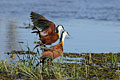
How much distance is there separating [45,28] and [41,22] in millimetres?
234

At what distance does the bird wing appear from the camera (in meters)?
8.15

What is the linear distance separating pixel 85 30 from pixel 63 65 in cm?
704

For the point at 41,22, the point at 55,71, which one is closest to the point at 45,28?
the point at 41,22

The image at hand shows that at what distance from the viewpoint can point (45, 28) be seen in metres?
8.36

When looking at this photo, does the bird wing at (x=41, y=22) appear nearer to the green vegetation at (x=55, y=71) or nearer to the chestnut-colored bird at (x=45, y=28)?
the chestnut-colored bird at (x=45, y=28)

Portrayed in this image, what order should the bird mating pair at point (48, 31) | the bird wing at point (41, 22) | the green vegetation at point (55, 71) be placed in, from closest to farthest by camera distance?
the green vegetation at point (55, 71), the bird mating pair at point (48, 31), the bird wing at point (41, 22)

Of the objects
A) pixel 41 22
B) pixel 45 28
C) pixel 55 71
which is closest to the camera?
pixel 55 71

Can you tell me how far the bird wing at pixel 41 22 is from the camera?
26.7 feet

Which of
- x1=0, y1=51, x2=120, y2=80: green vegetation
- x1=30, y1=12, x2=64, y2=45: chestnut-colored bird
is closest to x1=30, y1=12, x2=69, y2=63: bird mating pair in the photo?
x1=30, y1=12, x2=64, y2=45: chestnut-colored bird

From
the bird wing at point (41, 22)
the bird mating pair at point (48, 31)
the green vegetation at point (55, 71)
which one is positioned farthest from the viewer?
the bird wing at point (41, 22)

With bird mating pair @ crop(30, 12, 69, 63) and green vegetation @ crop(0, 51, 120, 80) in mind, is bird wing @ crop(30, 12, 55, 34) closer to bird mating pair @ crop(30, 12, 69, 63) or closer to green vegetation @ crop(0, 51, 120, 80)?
bird mating pair @ crop(30, 12, 69, 63)

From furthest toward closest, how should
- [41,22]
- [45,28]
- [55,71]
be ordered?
[45,28] < [41,22] < [55,71]

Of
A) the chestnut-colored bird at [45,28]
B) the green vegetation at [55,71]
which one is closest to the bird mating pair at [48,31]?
the chestnut-colored bird at [45,28]

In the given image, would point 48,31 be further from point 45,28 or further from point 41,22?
point 41,22
